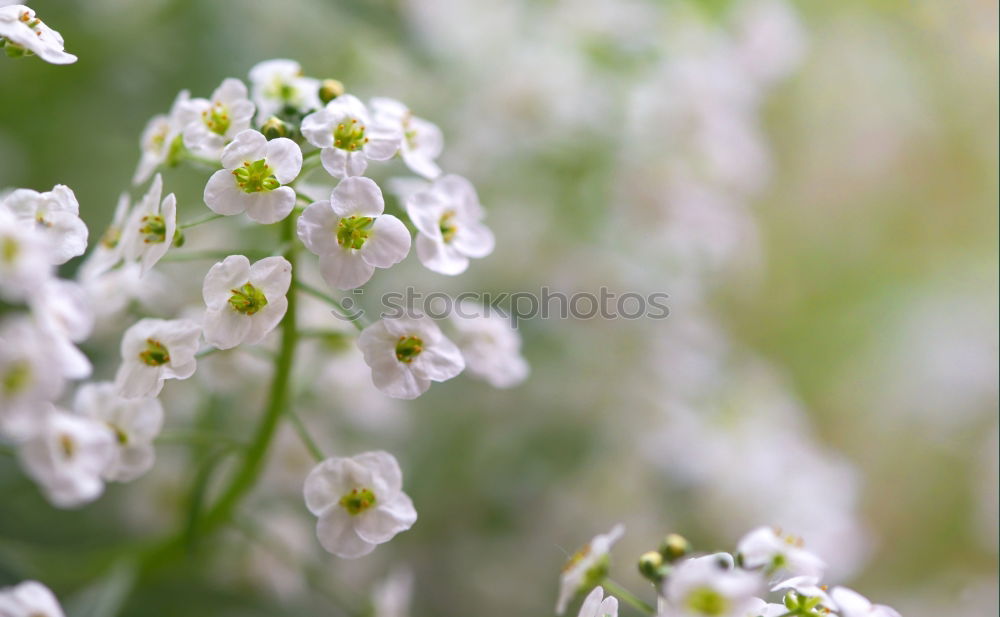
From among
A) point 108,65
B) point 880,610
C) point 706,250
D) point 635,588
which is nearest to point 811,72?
point 706,250

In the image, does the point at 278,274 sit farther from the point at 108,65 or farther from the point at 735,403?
the point at 735,403

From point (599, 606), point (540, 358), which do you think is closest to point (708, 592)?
point (599, 606)

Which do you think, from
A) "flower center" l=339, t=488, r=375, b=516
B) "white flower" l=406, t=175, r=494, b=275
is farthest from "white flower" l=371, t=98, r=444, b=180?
"flower center" l=339, t=488, r=375, b=516

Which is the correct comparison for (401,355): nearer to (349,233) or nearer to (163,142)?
(349,233)

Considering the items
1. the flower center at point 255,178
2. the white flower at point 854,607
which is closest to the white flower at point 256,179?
the flower center at point 255,178

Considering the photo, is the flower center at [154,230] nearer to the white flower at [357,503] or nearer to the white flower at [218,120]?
the white flower at [218,120]

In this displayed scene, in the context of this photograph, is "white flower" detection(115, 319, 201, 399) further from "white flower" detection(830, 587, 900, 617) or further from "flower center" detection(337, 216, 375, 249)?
"white flower" detection(830, 587, 900, 617)
